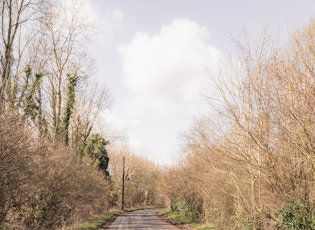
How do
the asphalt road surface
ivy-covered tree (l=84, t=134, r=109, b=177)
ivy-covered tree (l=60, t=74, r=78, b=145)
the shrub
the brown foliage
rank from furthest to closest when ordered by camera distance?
1. ivy-covered tree (l=84, t=134, r=109, b=177)
2. ivy-covered tree (l=60, t=74, r=78, b=145)
3. the asphalt road surface
4. the shrub
5. the brown foliage

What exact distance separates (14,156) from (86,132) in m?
23.5

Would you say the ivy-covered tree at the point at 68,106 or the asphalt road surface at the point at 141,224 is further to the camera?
the ivy-covered tree at the point at 68,106

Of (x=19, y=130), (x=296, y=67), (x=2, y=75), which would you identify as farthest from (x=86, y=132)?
(x=296, y=67)

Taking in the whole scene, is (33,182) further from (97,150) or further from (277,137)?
(97,150)

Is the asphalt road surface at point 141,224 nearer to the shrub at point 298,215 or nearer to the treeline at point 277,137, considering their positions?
the treeline at point 277,137

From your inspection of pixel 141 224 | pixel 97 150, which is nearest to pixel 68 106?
pixel 141 224

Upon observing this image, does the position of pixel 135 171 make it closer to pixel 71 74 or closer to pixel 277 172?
pixel 71 74

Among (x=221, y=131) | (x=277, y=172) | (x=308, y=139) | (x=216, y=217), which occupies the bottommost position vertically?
(x=216, y=217)

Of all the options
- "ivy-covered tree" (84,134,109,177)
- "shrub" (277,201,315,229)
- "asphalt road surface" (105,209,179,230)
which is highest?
"ivy-covered tree" (84,134,109,177)

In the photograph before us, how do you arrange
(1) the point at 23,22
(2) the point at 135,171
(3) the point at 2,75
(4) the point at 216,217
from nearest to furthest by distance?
(3) the point at 2,75 → (1) the point at 23,22 → (4) the point at 216,217 → (2) the point at 135,171

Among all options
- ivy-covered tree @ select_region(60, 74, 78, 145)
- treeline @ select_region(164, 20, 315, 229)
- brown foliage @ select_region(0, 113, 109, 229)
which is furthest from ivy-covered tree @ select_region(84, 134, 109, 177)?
treeline @ select_region(164, 20, 315, 229)

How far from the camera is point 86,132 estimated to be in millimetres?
32531

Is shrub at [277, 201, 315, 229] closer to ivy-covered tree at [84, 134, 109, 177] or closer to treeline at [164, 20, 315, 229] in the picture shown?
treeline at [164, 20, 315, 229]

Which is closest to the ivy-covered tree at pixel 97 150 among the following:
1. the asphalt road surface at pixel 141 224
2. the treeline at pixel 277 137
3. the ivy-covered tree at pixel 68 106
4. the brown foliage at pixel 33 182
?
Result: the asphalt road surface at pixel 141 224
